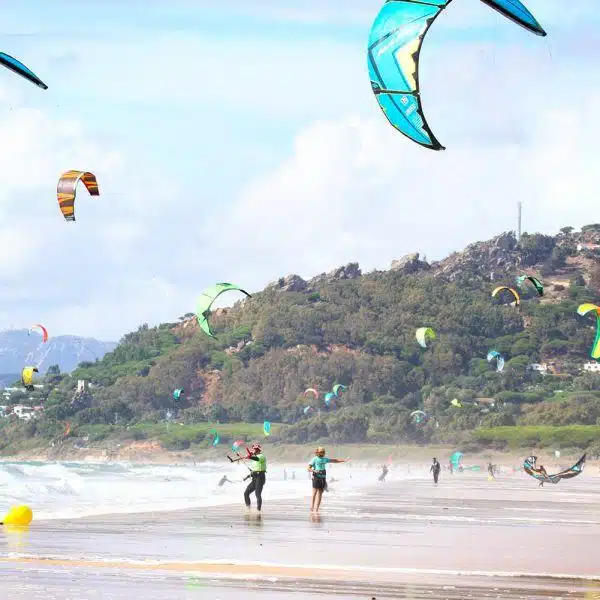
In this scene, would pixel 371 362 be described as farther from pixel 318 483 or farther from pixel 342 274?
pixel 318 483

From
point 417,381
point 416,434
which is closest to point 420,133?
point 416,434

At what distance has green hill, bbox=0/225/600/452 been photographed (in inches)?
5408

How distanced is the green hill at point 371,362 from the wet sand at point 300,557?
105222mm

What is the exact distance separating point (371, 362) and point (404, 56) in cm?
A: 14147

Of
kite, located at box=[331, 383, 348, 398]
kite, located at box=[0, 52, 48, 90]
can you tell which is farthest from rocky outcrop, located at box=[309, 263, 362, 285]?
kite, located at box=[0, 52, 48, 90]

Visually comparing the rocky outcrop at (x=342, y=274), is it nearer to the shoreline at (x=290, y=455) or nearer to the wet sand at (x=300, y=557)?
the shoreline at (x=290, y=455)

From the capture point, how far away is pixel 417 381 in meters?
152

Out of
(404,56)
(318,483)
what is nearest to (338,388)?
(318,483)

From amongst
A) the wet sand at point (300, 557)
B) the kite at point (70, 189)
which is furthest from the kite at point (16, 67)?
the kite at point (70, 189)

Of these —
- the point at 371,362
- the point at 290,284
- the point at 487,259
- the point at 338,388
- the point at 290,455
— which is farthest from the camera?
the point at 487,259

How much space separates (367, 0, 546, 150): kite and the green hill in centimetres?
11335

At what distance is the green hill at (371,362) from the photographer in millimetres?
137375

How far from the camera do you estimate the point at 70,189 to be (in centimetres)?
2998

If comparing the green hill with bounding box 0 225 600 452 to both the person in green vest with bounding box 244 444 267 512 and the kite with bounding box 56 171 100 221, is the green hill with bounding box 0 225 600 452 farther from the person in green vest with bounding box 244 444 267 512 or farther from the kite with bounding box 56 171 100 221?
the person in green vest with bounding box 244 444 267 512
